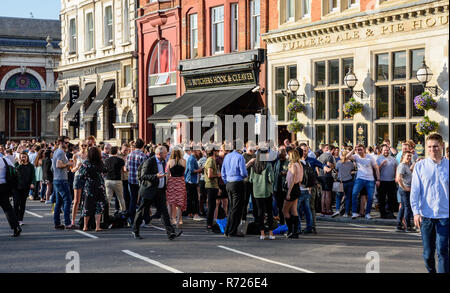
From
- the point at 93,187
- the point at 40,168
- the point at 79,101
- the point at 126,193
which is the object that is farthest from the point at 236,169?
the point at 79,101

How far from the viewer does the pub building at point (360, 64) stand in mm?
21391

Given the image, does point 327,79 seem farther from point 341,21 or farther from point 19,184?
point 19,184

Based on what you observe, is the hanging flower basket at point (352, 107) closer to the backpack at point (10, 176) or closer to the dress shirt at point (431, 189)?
the backpack at point (10, 176)

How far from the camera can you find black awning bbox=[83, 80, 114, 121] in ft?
129

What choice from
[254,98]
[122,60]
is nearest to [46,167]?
[254,98]

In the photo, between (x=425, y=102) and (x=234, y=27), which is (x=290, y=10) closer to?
(x=234, y=27)

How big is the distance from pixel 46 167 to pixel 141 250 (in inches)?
432

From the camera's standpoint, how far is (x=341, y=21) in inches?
957

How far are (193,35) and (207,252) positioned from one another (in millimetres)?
21758

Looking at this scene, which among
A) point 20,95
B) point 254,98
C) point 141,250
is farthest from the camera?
point 20,95

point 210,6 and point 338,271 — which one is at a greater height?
point 210,6

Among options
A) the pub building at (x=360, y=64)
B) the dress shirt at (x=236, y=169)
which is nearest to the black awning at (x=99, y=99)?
the pub building at (x=360, y=64)

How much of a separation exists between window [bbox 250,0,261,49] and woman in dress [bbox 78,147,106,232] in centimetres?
1495

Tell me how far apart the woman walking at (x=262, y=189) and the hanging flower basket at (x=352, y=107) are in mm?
9906
